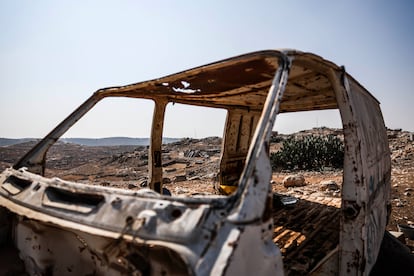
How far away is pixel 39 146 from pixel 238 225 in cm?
253

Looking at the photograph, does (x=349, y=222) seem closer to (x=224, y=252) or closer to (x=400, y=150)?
(x=224, y=252)

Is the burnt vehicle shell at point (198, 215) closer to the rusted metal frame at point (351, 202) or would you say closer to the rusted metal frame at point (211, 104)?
the rusted metal frame at point (351, 202)

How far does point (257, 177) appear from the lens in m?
1.47

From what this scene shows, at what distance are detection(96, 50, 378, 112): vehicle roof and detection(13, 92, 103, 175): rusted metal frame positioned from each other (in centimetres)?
50

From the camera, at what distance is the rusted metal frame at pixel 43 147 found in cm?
276

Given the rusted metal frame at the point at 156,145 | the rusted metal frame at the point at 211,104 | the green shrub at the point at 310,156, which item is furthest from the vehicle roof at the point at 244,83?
the green shrub at the point at 310,156

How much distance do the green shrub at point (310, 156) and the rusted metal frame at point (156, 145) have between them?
905cm

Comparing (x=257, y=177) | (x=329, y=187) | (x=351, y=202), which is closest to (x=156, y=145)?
(x=351, y=202)

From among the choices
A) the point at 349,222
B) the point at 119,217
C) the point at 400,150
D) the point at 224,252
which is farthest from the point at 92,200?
the point at 400,150

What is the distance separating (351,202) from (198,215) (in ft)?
4.93

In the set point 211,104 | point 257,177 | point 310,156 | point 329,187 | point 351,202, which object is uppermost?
point 211,104

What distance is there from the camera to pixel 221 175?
19.0 ft

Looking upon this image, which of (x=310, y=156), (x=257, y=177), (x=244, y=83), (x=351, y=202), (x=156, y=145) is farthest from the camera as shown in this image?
(x=310, y=156)

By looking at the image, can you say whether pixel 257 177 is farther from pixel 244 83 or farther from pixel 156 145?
pixel 156 145
